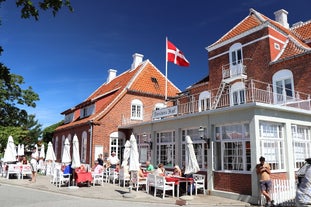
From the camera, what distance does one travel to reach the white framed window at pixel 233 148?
12155 millimetres

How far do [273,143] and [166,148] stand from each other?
22.0ft

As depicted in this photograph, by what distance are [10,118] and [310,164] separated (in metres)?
30.4

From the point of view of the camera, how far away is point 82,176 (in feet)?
47.9

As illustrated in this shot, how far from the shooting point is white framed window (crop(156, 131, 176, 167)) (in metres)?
16.7

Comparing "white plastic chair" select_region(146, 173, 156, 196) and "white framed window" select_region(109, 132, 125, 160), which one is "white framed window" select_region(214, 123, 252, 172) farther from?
"white framed window" select_region(109, 132, 125, 160)

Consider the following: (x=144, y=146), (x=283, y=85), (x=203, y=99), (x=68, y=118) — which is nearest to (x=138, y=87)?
(x=203, y=99)

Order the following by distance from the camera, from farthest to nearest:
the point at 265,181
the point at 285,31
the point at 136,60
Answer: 1. the point at 136,60
2. the point at 285,31
3. the point at 265,181

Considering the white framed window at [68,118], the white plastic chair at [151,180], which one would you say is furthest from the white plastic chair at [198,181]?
the white framed window at [68,118]

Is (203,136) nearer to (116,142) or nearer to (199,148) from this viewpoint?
(199,148)

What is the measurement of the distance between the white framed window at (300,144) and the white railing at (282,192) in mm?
1803

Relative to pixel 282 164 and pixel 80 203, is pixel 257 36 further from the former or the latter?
pixel 80 203

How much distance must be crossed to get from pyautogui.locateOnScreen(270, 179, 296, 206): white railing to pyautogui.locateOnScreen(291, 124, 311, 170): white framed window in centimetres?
180

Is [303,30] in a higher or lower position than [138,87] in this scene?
higher

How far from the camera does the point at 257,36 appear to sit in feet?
62.7
